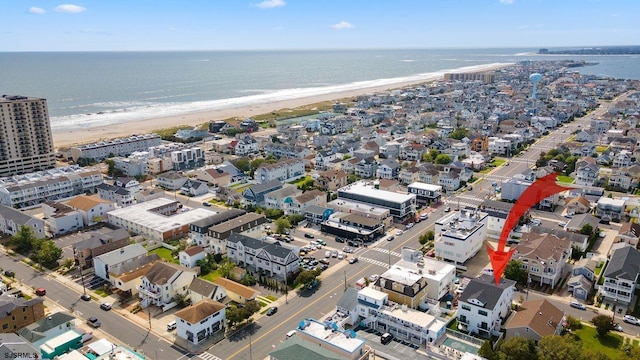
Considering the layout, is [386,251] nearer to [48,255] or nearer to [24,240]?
[48,255]

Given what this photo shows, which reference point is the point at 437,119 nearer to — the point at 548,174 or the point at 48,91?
the point at 548,174

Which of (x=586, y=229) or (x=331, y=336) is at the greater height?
(x=586, y=229)

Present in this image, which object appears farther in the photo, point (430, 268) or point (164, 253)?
point (164, 253)

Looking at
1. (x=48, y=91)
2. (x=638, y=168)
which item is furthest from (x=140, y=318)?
(x=48, y=91)

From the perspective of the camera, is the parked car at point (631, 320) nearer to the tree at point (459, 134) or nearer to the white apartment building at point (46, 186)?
the white apartment building at point (46, 186)

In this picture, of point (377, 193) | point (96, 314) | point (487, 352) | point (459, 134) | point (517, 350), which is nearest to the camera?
point (517, 350)

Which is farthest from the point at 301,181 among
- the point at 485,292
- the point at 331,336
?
the point at 331,336

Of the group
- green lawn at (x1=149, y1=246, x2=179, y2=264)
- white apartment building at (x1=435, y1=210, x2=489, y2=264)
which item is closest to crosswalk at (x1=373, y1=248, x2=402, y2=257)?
white apartment building at (x1=435, y1=210, x2=489, y2=264)

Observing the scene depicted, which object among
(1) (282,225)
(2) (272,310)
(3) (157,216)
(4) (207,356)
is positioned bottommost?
(4) (207,356)
